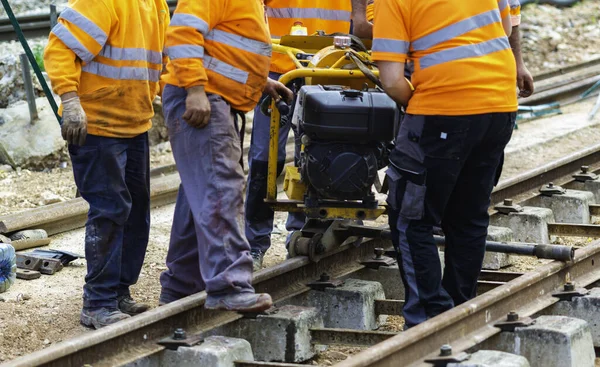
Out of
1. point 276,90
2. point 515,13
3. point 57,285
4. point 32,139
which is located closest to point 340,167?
point 276,90

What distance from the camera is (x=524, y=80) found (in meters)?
6.09

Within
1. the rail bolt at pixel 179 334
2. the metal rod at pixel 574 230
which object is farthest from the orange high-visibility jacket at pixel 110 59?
the metal rod at pixel 574 230

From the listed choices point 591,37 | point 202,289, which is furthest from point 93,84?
point 591,37

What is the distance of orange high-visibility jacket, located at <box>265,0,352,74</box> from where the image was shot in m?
6.91

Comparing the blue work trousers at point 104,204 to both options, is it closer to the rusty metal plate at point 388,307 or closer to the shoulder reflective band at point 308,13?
the rusty metal plate at point 388,307

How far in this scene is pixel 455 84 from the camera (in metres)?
5.09

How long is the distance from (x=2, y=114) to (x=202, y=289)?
5.44 meters

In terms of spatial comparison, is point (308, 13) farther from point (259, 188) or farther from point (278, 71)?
point (259, 188)

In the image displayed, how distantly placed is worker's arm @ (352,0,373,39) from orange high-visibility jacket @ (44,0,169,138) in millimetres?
1304

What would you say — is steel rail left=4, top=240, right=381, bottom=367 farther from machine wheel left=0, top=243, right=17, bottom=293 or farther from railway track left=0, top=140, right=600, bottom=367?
machine wheel left=0, top=243, right=17, bottom=293

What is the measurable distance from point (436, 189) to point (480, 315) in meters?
0.63

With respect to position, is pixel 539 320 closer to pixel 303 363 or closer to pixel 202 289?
pixel 303 363

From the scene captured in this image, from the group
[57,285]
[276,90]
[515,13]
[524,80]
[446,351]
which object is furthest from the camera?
[57,285]

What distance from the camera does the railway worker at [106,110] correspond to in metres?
5.46
